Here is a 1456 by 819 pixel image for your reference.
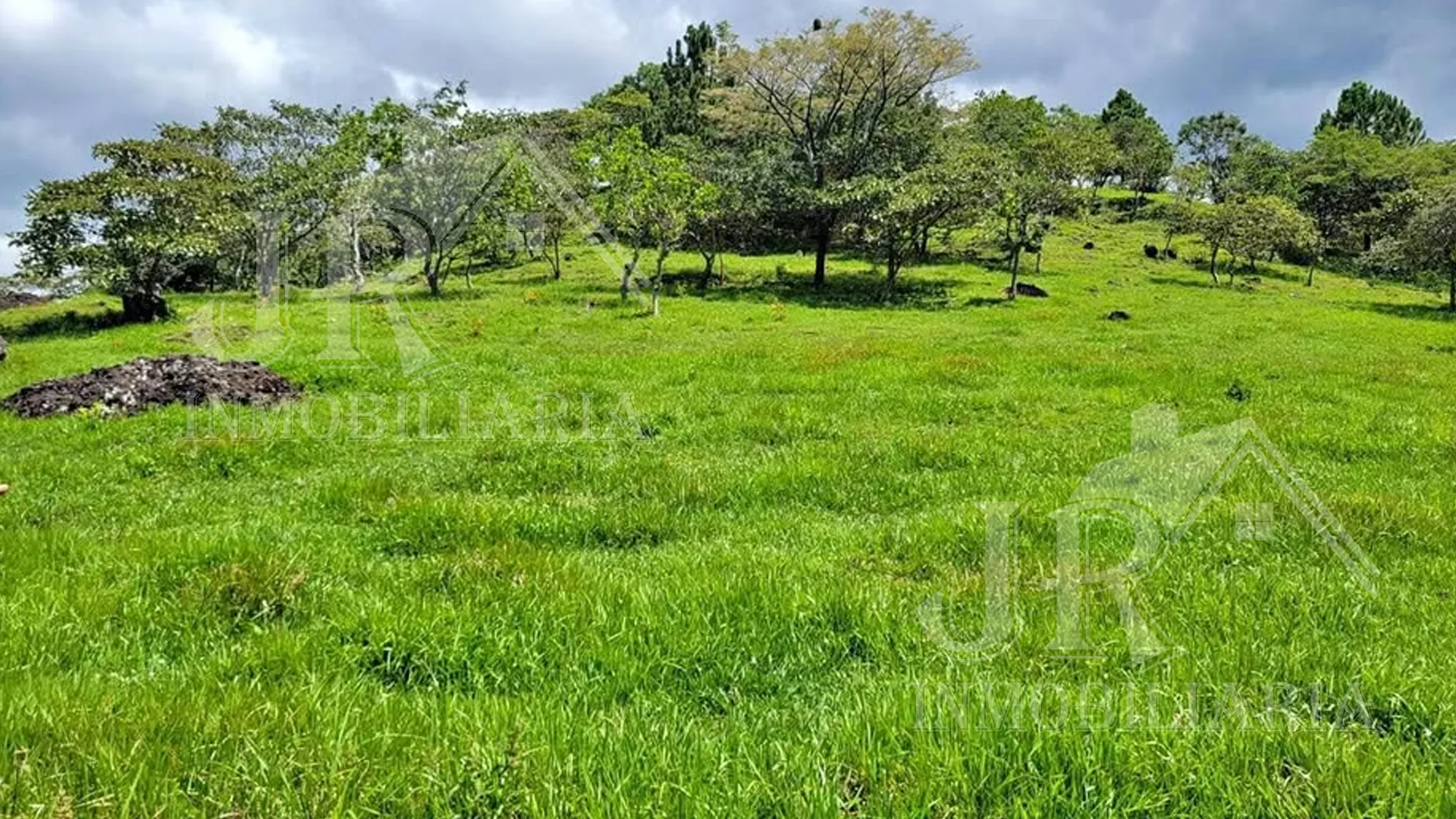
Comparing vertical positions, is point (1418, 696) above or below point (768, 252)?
below

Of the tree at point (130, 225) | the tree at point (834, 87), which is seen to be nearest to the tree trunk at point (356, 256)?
the tree at point (130, 225)

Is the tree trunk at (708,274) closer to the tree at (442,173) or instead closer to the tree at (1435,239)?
the tree at (442,173)

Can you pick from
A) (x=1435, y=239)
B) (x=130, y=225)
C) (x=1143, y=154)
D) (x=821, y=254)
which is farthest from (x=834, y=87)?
(x=1143, y=154)

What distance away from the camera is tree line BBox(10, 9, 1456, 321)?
3183 cm

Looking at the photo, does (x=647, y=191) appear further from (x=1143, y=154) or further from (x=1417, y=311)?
(x=1143, y=154)

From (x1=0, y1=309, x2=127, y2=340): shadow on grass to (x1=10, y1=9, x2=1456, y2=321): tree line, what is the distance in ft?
3.84

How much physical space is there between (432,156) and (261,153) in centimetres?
4400

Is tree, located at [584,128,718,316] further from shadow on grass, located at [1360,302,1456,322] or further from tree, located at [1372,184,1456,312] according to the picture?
tree, located at [1372,184,1456,312]

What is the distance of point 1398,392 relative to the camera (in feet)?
50.7

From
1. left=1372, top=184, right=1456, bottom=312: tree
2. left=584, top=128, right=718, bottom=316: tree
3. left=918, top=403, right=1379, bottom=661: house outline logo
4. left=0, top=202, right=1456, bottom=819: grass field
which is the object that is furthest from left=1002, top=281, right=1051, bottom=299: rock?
left=918, top=403, right=1379, bottom=661: house outline logo

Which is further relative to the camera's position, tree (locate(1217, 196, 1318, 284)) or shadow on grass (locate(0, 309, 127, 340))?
tree (locate(1217, 196, 1318, 284))

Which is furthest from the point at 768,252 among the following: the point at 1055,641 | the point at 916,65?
the point at 1055,641

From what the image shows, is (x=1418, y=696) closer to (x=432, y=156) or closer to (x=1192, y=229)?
(x=432, y=156)

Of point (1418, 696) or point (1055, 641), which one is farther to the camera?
point (1055, 641)
